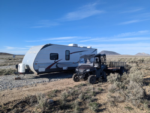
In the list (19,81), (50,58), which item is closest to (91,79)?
(50,58)

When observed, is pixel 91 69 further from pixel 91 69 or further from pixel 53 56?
pixel 53 56

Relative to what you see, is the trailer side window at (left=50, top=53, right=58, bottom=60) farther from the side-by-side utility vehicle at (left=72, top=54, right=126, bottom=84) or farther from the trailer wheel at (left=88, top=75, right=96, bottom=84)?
the trailer wheel at (left=88, top=75, right=96, bottom=84)

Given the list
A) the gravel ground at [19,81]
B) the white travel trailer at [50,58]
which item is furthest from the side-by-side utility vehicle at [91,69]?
the white travel trailer at [50,58]

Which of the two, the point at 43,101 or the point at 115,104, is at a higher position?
the point at 43,101

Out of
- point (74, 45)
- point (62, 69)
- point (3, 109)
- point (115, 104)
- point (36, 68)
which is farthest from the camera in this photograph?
point (74, 45)

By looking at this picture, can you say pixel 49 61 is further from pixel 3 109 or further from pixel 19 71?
pixel 3 109

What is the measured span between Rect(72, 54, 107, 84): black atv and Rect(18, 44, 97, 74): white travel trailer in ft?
9.31

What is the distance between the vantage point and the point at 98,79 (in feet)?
28.3

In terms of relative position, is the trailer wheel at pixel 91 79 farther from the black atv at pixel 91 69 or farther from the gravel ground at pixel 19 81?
the gravel ground at pixel 19 81

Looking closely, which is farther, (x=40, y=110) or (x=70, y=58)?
(x=70, y=58)

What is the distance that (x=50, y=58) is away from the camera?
1039 centimetres

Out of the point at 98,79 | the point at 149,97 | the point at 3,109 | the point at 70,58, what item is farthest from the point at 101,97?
the point at 70,58

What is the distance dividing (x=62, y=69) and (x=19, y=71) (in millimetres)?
3741

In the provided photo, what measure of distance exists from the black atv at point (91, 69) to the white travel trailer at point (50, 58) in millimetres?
2838
